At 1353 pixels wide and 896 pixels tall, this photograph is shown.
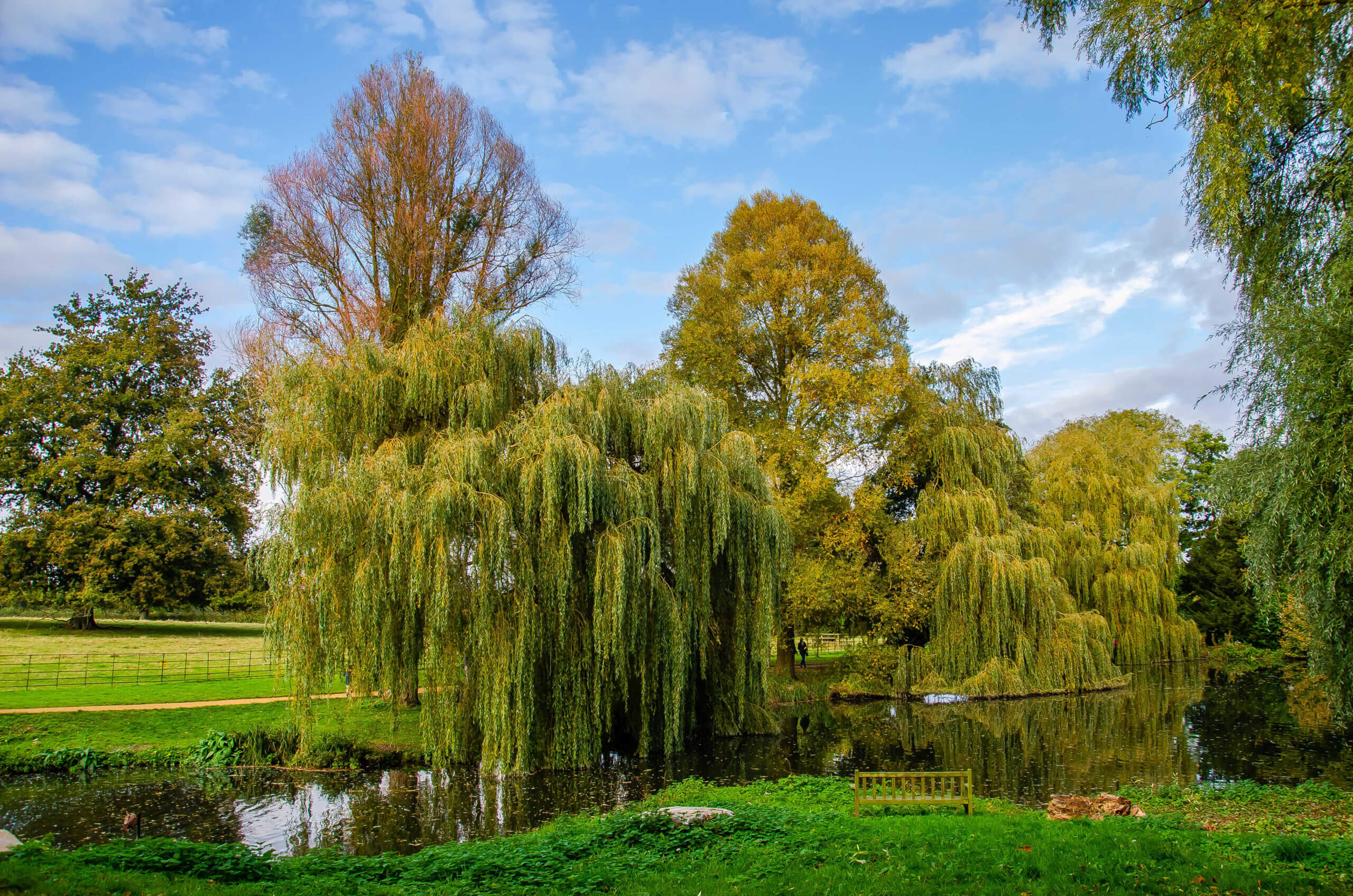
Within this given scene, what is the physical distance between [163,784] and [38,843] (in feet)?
30.0

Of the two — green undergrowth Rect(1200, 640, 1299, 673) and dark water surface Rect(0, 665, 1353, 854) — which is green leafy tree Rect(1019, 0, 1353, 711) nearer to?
dark water surface Rect(0, 665, 1353, 854)

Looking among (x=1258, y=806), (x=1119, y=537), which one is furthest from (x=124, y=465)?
(x=1119, y=537)

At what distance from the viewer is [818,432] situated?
27.5 meters

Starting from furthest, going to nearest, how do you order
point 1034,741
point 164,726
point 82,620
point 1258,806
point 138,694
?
point 82,620 < point 138,694 < point 1034,741 < point 164,726 < point 1258,806

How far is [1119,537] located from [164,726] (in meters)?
34.7

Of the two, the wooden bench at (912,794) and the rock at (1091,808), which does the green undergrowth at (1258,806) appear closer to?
the rock at (1091,808)

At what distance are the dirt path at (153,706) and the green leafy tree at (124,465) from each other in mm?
10032

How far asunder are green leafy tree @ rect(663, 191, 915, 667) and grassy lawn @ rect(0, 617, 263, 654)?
1901 centimetres

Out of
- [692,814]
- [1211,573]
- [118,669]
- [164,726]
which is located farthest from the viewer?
[1211,573]

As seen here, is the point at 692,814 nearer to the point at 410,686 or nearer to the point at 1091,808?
the point at 1091,808

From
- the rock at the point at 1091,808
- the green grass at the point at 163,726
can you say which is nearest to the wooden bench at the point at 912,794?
the rock at the point at 1091,808

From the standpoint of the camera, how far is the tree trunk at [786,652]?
27047 millimetres

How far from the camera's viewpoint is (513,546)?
15.1 meters

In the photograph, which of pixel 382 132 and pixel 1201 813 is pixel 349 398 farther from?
pixel 1201 813
